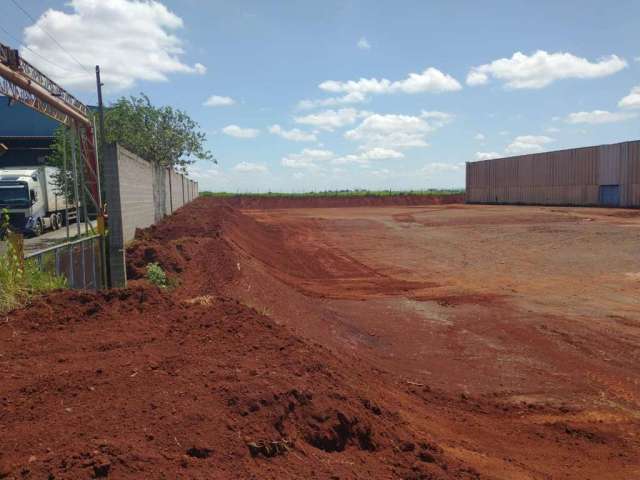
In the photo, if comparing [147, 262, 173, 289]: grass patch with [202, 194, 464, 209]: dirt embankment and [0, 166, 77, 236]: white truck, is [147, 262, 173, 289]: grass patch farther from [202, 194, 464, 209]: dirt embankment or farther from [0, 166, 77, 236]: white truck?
[202, 194, 464, 209]: dirt embankment

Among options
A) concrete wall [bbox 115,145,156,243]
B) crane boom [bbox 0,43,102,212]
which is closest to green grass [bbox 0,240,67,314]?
concrete wall [bbox 115,145,156,243]

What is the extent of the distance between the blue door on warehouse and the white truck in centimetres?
4852

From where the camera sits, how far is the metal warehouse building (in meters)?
49.5

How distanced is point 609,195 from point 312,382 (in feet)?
183

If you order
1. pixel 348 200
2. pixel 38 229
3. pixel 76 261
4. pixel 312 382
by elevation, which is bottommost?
pixel 312 382

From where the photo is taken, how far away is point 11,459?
10.1ft

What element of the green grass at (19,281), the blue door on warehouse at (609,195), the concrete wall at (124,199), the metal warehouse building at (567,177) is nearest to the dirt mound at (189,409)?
the green grass at (19,281)

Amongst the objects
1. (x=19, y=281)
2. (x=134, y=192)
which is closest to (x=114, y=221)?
(x=134, y=192)

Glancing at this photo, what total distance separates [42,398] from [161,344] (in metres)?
1.57

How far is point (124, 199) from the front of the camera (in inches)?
540

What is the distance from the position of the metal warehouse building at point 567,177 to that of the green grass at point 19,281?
2072 inches

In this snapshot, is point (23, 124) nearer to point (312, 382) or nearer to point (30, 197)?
point (30, 197)

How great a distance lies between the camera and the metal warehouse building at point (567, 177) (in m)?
49.5

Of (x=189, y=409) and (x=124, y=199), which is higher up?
(x=124, y=199)
